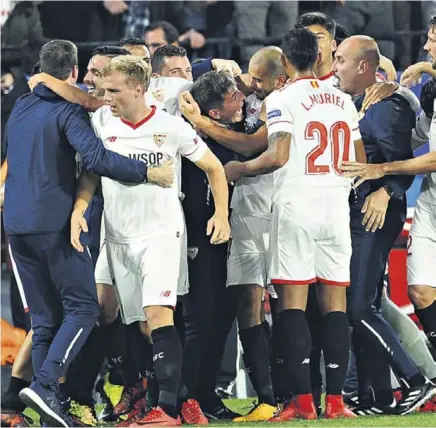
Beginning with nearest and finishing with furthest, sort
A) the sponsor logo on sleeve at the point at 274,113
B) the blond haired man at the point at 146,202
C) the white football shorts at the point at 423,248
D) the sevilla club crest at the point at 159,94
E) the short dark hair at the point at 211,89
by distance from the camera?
the blond haired man at the point at 146,202
the sponsor logo on sleeve at the point at 274,113
the short dark hair at the point at 211,89
the white football shorts at the point at 423,248
the sevilla club crest at the point at 159,94

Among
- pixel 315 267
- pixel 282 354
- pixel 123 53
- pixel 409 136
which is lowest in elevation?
pixel 282 354

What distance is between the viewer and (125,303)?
765cm

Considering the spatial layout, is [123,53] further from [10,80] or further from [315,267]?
[10,80]

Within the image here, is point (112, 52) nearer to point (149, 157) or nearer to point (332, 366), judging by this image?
point (149, 157)

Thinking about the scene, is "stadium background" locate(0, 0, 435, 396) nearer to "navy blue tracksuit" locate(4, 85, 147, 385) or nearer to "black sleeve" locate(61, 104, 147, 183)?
"navy blue tracksuit" locate(4, 85, 147, 385)

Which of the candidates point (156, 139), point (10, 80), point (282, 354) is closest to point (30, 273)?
point (156, 139)

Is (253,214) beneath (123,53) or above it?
beneath

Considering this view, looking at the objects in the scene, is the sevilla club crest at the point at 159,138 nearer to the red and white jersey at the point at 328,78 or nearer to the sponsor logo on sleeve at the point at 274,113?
the sponsor logo on sleeve at the point at 274,113

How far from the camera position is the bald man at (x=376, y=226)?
809 centimetres

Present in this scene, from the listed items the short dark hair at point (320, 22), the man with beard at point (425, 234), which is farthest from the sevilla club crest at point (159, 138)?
the short dark hair at point (320, 22)

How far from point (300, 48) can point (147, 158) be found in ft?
3.54

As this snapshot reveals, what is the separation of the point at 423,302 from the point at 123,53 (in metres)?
2.32

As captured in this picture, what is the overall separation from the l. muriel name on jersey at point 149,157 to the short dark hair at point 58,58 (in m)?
0.65

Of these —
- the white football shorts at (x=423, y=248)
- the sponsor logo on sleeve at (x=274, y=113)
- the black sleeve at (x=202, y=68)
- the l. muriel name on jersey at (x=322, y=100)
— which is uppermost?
the black sleeve at (x=202, y=68)
